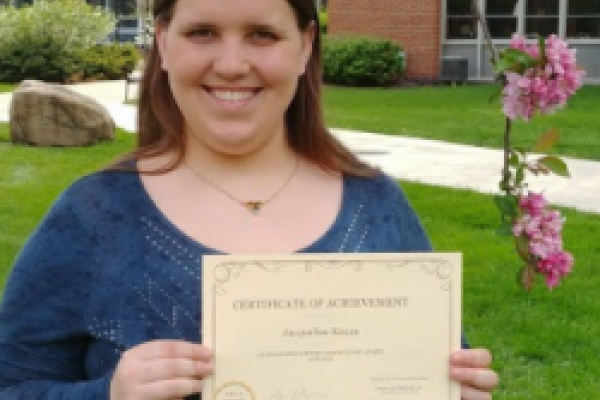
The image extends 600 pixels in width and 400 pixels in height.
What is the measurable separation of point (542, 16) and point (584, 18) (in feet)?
2.82

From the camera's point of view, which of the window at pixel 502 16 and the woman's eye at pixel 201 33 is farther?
the window at pixel 502 16

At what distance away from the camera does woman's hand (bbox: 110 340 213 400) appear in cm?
145

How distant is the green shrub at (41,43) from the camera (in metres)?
23.5

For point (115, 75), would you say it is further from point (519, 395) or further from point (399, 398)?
point (399, 398)

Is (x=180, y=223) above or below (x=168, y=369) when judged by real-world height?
above

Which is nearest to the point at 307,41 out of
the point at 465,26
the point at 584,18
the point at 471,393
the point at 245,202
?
the point at 245,202

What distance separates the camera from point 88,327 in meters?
1.64

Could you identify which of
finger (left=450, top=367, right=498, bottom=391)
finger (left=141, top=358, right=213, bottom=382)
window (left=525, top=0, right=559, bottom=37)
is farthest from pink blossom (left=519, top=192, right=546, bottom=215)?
window (left=525, top=0, right=559, bottom=37)

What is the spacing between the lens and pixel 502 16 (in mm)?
22375

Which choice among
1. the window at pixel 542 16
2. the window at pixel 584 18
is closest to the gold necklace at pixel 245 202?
the window at pixel 542 16

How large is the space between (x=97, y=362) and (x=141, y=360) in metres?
0.21

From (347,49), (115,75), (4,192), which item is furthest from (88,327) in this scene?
(115,75)

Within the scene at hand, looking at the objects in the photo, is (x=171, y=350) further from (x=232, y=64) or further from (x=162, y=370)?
(x=232, y=64)

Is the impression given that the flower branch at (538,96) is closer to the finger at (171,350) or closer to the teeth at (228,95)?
the teeth at (228,95)
